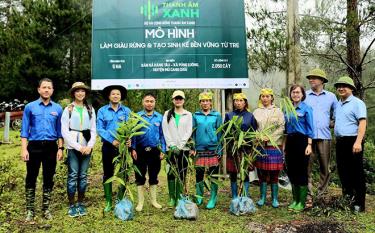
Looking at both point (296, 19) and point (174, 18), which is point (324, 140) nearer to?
point (296, 19)

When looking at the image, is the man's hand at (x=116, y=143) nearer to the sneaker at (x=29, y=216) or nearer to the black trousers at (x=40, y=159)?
the black trousers at (x=40, y=159)

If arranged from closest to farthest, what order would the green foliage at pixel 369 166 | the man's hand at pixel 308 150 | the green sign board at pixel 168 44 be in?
the man's hand at pixel 308 150 → the green sign board at pixel 168 44 → the green foliage at pixel 369 166

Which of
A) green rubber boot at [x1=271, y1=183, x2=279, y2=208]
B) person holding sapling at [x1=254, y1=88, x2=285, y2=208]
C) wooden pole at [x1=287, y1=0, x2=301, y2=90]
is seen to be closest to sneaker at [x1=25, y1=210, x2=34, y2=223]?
person holding sapling at [x1=254, y1=88, x2=285, y2=208]

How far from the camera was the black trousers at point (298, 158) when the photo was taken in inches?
186

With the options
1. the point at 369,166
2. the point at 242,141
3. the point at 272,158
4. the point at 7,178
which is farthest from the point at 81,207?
the point at 369,166

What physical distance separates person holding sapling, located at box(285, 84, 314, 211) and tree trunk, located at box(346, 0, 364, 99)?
2068 mm

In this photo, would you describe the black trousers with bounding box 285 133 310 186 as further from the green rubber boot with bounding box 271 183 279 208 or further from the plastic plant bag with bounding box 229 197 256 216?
the plastic plant bag with bounding box 229 197 256 216

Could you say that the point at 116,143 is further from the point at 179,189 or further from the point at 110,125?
the point at 179,189

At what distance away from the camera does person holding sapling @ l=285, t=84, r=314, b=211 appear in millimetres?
4715

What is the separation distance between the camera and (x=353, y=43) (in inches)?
271

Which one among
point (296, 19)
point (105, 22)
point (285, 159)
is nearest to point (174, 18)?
point (105, 22)

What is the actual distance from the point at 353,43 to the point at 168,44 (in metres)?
3.24

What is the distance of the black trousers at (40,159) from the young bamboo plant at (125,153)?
0.69m

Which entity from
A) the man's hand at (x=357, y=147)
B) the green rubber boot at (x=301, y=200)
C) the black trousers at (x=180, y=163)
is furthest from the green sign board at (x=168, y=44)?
the man's hand at (x=357, y=147)
